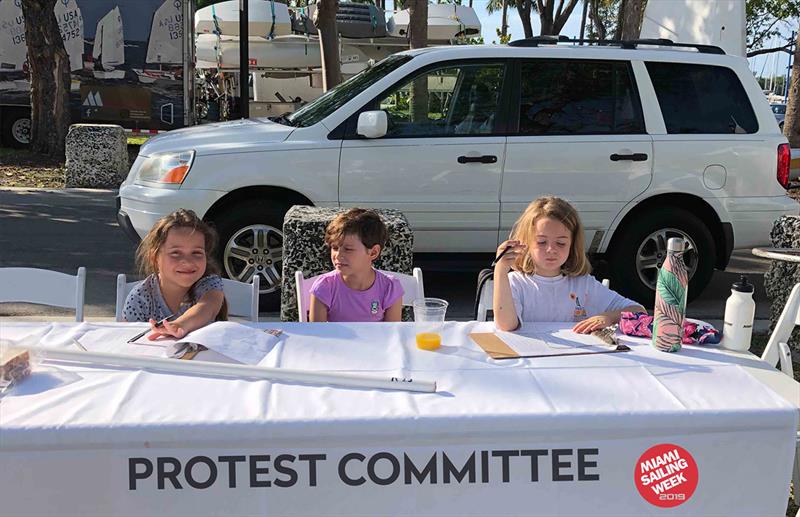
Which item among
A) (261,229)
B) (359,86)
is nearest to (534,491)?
(261,229)

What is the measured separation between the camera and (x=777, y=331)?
3332mm

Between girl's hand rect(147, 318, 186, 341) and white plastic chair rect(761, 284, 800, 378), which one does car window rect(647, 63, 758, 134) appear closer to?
white plastic chair rect(761, 284, 800, 378)

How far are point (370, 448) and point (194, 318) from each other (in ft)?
4.36

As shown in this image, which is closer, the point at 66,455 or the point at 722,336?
the point at 66,455

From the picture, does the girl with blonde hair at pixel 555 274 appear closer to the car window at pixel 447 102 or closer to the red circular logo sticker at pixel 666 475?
the red circular logo sticker at pixel 666 475

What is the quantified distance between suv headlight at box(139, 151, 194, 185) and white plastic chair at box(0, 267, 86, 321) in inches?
103

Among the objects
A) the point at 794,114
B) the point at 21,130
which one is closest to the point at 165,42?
the point at 21,130

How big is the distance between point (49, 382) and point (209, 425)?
58cm

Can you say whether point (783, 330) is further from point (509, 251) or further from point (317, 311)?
point (317, 311)

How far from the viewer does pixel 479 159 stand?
6637 millimetres

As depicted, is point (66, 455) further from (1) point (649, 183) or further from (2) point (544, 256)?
(1) point (649, 183)

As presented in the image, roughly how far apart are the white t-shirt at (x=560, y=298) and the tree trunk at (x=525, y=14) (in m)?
35.2

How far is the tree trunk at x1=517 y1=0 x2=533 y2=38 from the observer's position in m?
37.5

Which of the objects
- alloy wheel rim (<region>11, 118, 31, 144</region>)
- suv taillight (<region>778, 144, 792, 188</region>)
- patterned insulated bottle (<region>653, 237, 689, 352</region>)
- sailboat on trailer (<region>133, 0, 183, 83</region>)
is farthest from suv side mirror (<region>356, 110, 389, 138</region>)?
alloy wheel rim (<region>11, 118, 31, 144</region>)
